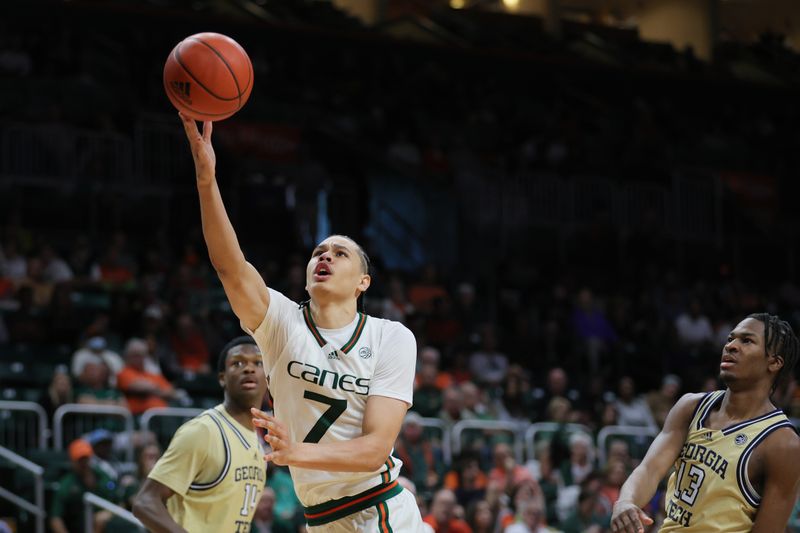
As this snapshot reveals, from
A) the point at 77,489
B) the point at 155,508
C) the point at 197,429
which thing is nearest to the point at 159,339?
the point at 77,489

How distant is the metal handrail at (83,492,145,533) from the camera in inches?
372

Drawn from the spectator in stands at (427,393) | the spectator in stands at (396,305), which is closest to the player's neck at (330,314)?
the spectator in stands at (427,393)

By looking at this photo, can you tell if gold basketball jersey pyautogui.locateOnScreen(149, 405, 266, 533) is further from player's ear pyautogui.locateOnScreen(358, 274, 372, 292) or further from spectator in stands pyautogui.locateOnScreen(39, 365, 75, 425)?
spectator in stands pyautogui.locateOnScreen(39, 365, 75, 425)

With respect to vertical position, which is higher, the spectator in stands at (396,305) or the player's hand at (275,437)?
the spectator in stands at (396,305)

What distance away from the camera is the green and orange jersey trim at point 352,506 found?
530 cm

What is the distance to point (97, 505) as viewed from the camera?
976 centimetres

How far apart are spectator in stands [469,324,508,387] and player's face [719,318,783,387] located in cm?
924

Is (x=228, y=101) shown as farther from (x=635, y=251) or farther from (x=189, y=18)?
(x=635, y=251)

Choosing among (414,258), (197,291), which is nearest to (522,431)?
(197,291)

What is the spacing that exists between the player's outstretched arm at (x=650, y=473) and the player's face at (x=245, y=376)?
2023mm

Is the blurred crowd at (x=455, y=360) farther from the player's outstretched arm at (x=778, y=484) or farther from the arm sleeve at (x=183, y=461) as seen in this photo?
the player's outstretched arm at (x=778, y=484)

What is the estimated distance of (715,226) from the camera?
2094 cm

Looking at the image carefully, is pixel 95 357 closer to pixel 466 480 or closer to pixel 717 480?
pixel 466 480

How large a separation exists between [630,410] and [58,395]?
6.99m
